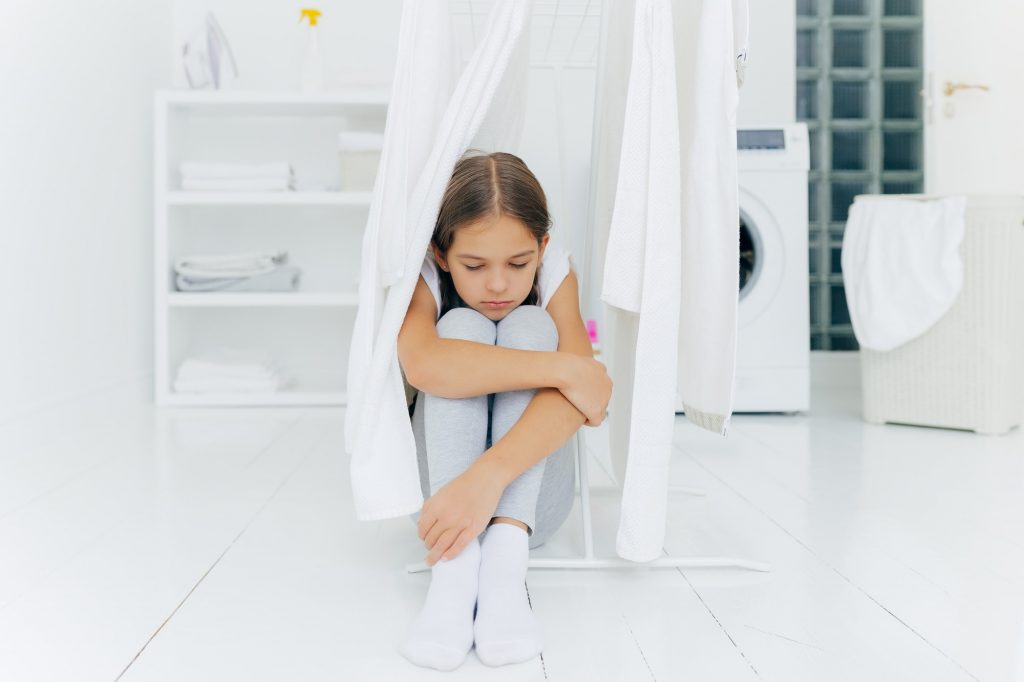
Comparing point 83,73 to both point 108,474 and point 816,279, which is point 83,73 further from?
point 816,279

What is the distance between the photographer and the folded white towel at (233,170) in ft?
8.77

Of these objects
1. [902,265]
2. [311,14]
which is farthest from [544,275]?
[311,14]

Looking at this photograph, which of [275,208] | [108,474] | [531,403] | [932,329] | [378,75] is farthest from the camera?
[275,208]

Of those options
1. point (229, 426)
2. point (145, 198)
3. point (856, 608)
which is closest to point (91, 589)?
point (856, 608)

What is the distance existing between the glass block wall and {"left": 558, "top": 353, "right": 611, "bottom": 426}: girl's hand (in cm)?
238

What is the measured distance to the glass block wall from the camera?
3105mm

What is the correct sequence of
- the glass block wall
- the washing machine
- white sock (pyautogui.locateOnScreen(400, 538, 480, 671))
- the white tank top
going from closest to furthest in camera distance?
1. white sock (pyautogui.locateOnScreen(400, 538, 480, 671))
2. the white tank top
3. the washing machine
4. the glass block wall

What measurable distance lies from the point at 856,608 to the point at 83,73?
223 cm

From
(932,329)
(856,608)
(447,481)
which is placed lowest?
(856,608)

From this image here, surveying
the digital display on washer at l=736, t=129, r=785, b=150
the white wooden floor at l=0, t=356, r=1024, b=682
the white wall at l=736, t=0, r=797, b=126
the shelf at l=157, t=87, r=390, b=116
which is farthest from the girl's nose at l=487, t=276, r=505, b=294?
the white wall at l=736, t=0, r=797, b=126

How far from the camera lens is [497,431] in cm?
107

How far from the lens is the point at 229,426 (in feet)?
7.50

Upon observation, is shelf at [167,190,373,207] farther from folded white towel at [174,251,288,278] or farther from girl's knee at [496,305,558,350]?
girl's knee at [496,305,558,350]

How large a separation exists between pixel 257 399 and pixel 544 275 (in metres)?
1.69
